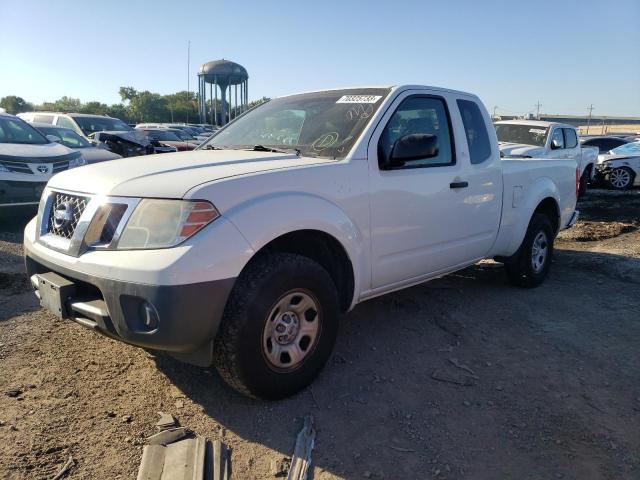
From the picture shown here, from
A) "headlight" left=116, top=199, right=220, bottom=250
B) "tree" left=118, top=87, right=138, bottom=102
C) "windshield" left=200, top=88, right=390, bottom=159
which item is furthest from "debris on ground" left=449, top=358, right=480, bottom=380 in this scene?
"tree" left=118, top=87, right=138, bottom=102

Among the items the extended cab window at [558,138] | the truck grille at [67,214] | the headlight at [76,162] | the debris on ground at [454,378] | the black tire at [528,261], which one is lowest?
the debris on ground at [454,378]

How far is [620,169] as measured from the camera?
14.4m

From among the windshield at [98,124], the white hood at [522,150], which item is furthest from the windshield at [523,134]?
the windshield at [98,124]

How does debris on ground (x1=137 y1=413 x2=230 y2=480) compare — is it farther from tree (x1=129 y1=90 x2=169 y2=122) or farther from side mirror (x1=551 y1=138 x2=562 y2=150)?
tree (x1=129 y1=90 x2=169 y2=122)

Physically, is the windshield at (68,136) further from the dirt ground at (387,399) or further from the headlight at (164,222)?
the headlight at (164,222)

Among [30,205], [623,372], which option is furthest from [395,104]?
[30,205]

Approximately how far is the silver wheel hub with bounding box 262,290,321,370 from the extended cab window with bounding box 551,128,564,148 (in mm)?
10005

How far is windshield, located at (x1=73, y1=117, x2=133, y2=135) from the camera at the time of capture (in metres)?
13.2

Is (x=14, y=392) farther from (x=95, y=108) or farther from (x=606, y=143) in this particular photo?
(x=95, y=108)

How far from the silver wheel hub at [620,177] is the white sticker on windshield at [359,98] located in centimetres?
1345

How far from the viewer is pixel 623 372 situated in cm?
353

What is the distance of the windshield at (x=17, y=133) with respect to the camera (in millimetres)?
7656

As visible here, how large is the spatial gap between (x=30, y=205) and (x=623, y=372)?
23.1 ft

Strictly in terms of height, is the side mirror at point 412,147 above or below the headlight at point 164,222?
above
